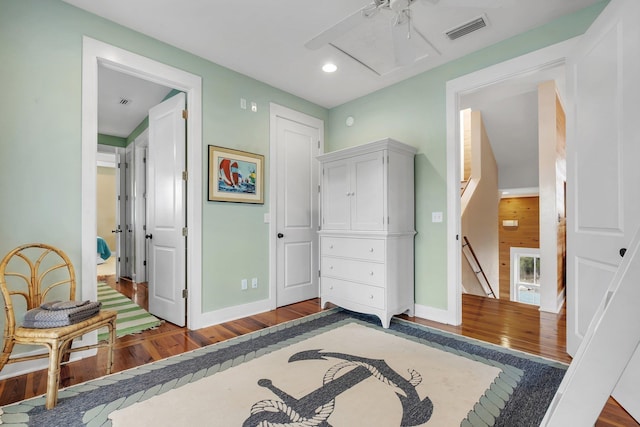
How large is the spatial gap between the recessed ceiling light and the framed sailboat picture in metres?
1.18

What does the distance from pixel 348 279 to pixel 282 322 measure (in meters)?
0.82

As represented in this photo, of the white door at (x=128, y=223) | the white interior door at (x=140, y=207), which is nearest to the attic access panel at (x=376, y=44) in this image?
the white interior door at (x=140, y=207)

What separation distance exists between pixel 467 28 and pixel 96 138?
3159 millimetres

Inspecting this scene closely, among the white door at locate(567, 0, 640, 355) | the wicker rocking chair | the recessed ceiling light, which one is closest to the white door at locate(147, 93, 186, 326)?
the wicker rocking chair

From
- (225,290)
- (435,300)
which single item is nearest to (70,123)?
(225,290)

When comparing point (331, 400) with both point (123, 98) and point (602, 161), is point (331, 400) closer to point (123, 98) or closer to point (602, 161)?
point (602, 161)

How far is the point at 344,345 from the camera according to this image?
247cm

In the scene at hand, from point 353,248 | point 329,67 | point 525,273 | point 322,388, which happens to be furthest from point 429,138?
point 525,273

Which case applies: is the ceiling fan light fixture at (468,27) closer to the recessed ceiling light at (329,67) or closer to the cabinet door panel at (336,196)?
the recessed ceiling light at (329,67)

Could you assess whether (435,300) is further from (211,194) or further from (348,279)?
(211,194)

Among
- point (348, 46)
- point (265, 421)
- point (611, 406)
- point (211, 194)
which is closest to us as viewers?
point (265, 421)

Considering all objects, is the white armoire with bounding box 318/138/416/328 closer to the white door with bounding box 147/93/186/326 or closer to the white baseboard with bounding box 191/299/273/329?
the white baseboard with bounding box 191/299/273/329

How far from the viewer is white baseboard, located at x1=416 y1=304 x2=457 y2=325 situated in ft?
9.95

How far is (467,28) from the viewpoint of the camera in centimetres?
254
